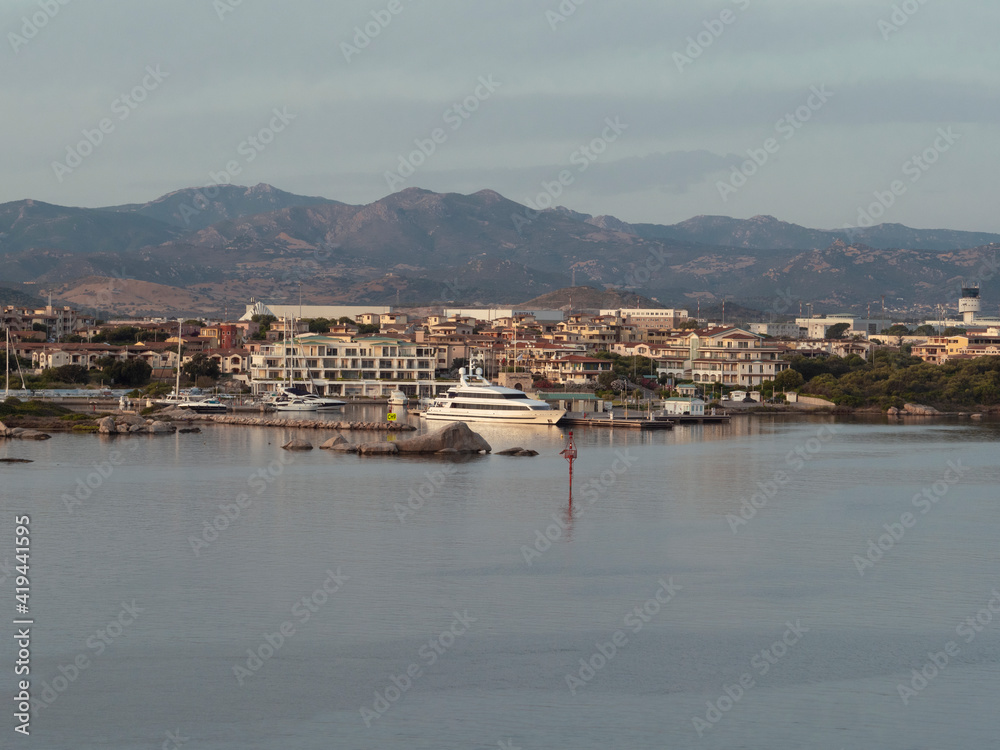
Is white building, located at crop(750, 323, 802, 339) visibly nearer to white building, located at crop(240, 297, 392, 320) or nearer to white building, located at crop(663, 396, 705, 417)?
white building, located at crop(240, 297, 392, 320)

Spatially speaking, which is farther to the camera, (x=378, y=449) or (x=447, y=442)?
(x=447, y=442)

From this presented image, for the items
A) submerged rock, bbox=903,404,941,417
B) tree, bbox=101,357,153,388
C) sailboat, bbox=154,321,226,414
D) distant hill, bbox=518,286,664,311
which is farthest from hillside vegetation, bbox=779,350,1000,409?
distant hill, bbox=518,286,664,311

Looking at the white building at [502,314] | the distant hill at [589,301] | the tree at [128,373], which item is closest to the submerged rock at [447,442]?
the tree at [128,373]

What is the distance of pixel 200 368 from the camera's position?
45.8 m

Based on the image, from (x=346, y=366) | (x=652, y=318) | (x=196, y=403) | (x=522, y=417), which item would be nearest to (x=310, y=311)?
A: (x=652, y=318)

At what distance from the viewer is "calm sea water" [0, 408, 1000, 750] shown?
26.4 ft

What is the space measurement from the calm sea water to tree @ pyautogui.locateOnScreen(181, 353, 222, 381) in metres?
26.1

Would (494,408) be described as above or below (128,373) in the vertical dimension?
below

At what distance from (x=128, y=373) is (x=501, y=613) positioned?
35653 mm

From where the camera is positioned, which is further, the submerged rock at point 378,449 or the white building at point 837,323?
the white building at point 837,323

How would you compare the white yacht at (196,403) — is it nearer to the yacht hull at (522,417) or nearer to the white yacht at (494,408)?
the white yacht at (494,408)

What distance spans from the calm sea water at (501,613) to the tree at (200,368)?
26.1 metres

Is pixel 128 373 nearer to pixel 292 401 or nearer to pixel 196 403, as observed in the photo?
pixel 196 403

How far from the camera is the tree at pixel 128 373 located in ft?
143
